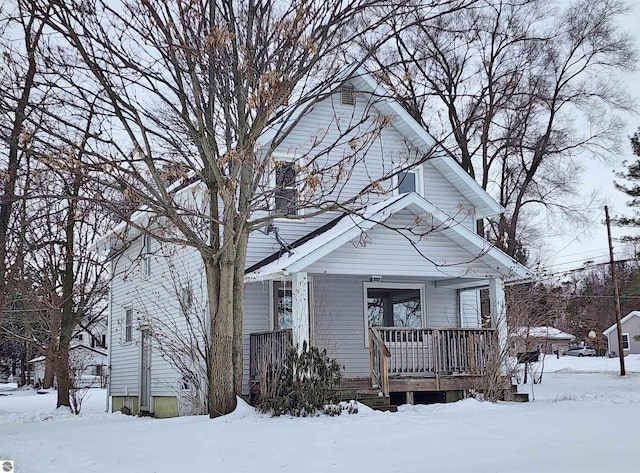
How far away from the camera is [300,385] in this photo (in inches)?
512

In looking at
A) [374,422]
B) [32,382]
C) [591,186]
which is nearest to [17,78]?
[374,422]

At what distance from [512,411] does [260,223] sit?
5302 millimetres

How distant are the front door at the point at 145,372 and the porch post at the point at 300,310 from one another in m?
6.90

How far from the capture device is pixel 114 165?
11.5 meters

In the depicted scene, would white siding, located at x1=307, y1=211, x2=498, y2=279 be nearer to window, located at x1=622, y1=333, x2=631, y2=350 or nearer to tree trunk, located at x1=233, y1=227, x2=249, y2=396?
tree trunk, located at x1=233, y1=227, x2=249, y2=396

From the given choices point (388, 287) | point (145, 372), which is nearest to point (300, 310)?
point (388, 287)

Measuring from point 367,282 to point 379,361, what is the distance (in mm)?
3067

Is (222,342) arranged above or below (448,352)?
above

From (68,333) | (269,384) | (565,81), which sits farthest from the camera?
(565,81)

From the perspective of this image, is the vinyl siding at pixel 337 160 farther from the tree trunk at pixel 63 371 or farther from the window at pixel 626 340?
the window at pixel 626 340

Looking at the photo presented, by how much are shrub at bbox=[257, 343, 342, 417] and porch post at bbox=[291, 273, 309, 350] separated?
507 millimetres

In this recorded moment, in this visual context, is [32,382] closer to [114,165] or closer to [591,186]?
[591,186]

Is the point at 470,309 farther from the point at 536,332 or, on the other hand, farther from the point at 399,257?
the point at 536,332

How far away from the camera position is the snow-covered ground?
322 inches
